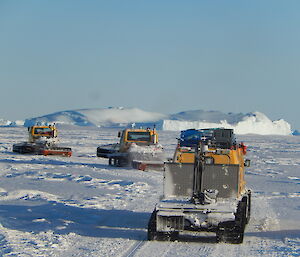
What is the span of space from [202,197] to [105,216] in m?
3.17

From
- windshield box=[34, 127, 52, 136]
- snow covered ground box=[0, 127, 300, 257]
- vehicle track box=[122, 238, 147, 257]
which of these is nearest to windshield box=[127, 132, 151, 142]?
snow covered ground box=[0, 127, 300, 257]

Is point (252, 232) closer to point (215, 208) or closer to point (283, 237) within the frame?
point (283, 237)

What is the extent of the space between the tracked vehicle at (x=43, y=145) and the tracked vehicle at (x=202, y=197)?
21108mm

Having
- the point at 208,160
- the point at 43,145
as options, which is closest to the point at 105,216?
the point at 208,160

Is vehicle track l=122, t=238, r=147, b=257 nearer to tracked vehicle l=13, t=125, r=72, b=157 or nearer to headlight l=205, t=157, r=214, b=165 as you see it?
headlight l=205, t=157, r=214, b=165

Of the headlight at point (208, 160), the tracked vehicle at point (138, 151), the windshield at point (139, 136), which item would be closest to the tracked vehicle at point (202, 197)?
the headlight at point (208, 160)

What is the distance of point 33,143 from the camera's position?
1293 inches

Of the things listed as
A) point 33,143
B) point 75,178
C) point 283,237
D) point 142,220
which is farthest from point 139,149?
point 283,237

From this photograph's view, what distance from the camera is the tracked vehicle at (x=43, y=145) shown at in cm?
3181

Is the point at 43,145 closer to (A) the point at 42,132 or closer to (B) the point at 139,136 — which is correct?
(A) the point at 42,132

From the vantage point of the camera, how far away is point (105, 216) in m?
12.6

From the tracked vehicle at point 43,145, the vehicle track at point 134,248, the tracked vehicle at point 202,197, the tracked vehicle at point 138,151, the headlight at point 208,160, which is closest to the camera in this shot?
the vehicle track at point 134,248

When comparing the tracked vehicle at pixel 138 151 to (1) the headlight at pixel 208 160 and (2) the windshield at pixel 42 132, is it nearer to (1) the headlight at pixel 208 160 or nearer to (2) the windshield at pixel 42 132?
(2) the windshield at pixel 42 132

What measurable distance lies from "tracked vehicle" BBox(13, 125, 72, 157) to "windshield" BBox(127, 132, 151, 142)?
608 cm
